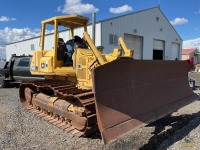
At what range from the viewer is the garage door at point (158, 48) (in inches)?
1024

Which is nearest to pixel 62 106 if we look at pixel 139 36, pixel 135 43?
pixel 135 43

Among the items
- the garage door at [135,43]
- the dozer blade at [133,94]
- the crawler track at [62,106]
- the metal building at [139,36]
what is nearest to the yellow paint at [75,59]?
the crawler track at [62,106]

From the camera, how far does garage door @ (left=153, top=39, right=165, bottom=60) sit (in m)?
26.0

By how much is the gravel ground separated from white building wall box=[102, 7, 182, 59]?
13.3m

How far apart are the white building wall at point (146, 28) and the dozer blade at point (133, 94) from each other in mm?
13142

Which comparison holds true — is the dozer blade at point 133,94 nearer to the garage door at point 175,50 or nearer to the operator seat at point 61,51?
the operator seat at point 61,51

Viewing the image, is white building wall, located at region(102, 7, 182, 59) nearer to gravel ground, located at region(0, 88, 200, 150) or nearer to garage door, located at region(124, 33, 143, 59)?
garage door, located at region(124, 33, 143, 59)

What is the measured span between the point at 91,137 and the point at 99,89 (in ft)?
4.67

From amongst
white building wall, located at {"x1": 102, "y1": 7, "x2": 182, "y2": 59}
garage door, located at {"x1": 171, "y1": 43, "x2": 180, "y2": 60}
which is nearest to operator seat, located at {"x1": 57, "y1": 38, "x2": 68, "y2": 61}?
white building wall, located at {"x1": 102, "y1": 7, "x2": 182, "y2": 59}

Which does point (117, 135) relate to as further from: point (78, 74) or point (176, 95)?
point (176, 95)

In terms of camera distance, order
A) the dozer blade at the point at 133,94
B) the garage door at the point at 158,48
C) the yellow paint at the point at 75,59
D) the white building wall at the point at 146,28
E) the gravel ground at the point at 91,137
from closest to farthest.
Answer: the dozer blade at the point at 133,94 → the gravel ground at the point at 91,137 → the yellow paint at the point at 75,59 → the white building wall at the point at 146,28 → the garage door at the point at 158,48

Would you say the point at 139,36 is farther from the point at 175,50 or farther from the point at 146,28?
the point at 175,50

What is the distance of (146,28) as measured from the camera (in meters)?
24.4

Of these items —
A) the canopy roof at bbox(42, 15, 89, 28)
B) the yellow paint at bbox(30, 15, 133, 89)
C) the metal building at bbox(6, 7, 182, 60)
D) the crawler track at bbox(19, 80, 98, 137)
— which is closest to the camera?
the crawler track at bbox(19, 80, 98, 137)
